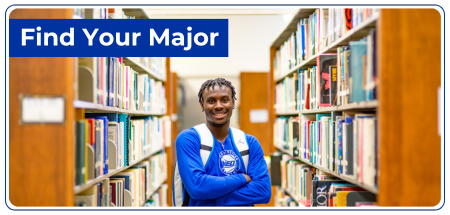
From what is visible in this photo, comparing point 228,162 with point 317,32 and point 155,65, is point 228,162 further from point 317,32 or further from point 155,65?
point 155,65

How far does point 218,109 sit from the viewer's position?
1.86 meters

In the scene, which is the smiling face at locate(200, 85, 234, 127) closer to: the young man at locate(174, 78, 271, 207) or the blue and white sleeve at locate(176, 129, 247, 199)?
the young man at locate(174, 78, 271, 207)

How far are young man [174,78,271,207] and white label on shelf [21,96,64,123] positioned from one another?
642mm

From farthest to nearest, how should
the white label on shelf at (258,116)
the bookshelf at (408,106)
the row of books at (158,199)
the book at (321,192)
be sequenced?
the white label on shelf at (258,116), the row of books at (158,199), the book at (321,192), the bookshelf at (408,106)

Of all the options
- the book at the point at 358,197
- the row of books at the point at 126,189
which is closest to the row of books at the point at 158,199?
the row of books at the point at 126,189

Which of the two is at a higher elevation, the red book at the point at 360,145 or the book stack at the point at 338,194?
the red book at the point at 360,145

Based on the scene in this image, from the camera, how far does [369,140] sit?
4.78 feet

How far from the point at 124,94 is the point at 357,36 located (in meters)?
1.45

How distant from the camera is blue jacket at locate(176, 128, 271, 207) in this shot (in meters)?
1.73

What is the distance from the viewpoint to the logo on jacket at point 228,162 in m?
1.83

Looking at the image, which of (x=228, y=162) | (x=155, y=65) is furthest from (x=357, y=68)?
(x=155, y=65)

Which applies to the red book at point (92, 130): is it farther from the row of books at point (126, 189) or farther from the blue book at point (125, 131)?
the blue book at point (125, 131)

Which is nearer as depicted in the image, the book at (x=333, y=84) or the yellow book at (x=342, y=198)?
the yellow book at (x=342, y=198)

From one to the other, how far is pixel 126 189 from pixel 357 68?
1.62 metres
